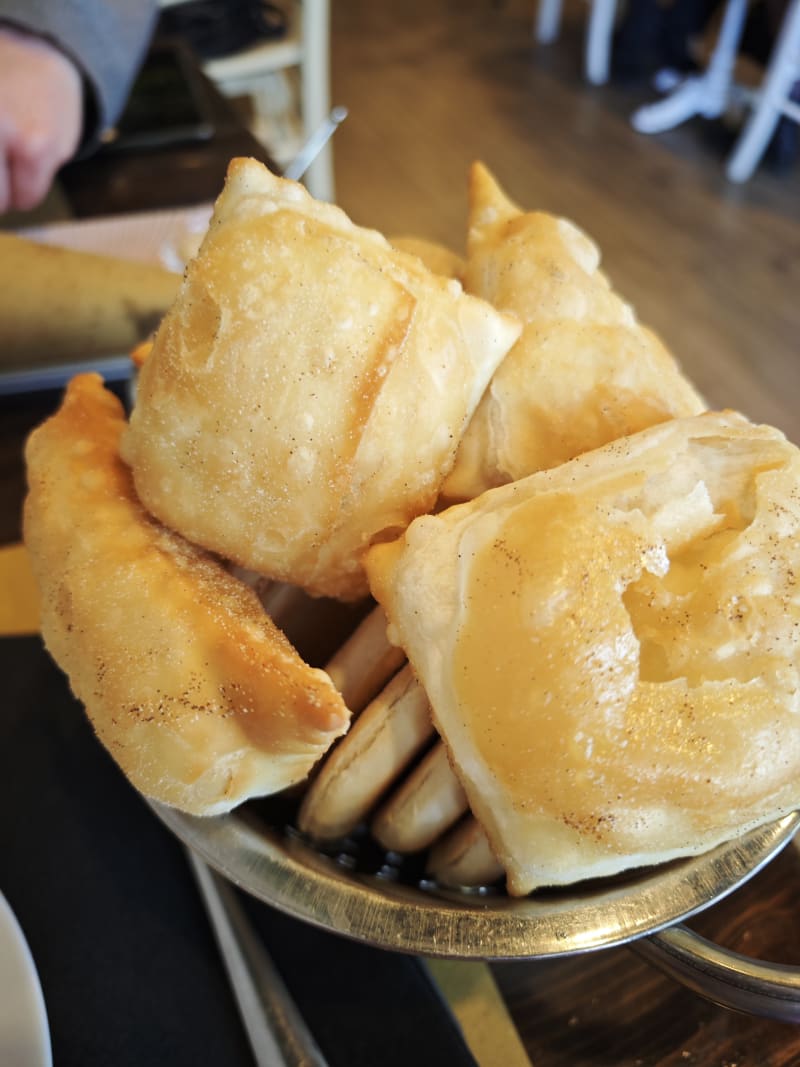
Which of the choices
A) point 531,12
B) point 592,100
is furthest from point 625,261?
point 531,12

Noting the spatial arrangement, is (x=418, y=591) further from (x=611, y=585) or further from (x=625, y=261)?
(x=625, y=261)

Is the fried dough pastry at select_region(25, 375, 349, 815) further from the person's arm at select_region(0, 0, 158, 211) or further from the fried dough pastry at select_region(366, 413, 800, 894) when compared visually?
the person's arm at select_region(0, 0, 158, 211)

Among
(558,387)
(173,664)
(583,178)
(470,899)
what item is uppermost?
(558,387)

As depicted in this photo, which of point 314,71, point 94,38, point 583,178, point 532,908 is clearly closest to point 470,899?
point 532,908

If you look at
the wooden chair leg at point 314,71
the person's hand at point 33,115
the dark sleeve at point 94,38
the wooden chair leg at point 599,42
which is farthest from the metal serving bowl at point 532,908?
the wooden chair leg at point 599,42

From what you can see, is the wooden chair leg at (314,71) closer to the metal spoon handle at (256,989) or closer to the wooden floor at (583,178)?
the wooden floor at (583,178)

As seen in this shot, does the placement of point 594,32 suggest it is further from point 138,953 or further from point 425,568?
point 138,953
